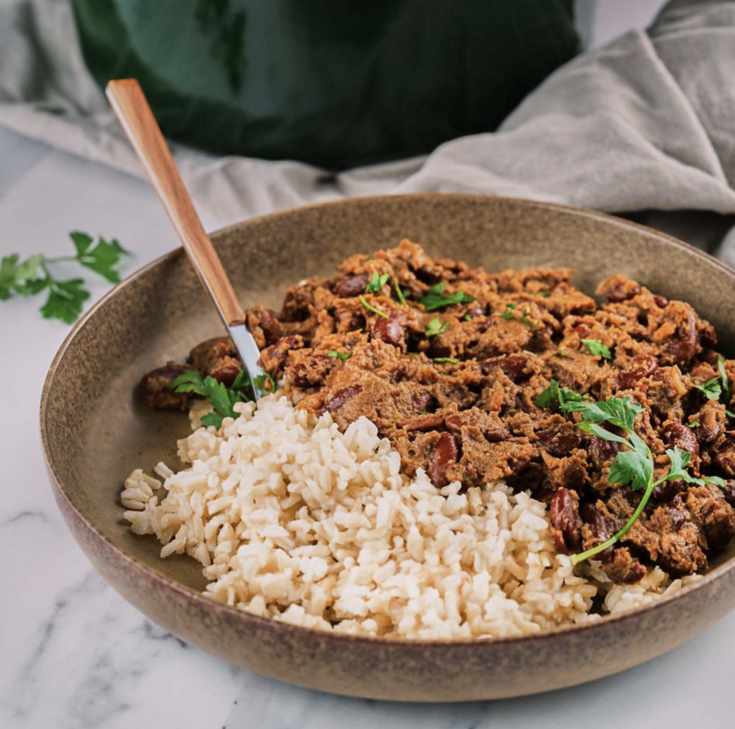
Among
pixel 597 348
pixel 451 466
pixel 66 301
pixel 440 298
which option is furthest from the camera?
pixel 66 301

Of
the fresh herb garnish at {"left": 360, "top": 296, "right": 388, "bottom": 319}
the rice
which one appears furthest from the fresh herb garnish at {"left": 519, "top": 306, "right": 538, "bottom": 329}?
the rice

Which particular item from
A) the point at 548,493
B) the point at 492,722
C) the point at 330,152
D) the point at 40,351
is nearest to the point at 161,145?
the point at 40,351

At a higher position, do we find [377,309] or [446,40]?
[446,40]

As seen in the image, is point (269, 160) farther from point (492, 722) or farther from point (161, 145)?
point (492, 722)

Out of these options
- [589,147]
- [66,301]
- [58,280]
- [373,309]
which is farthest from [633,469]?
[58,280]

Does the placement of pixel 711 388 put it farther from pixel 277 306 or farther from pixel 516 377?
pixel 277 306

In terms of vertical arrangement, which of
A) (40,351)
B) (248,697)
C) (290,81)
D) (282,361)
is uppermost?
(290,81)

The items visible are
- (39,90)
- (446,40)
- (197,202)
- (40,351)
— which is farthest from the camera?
(39,90)
